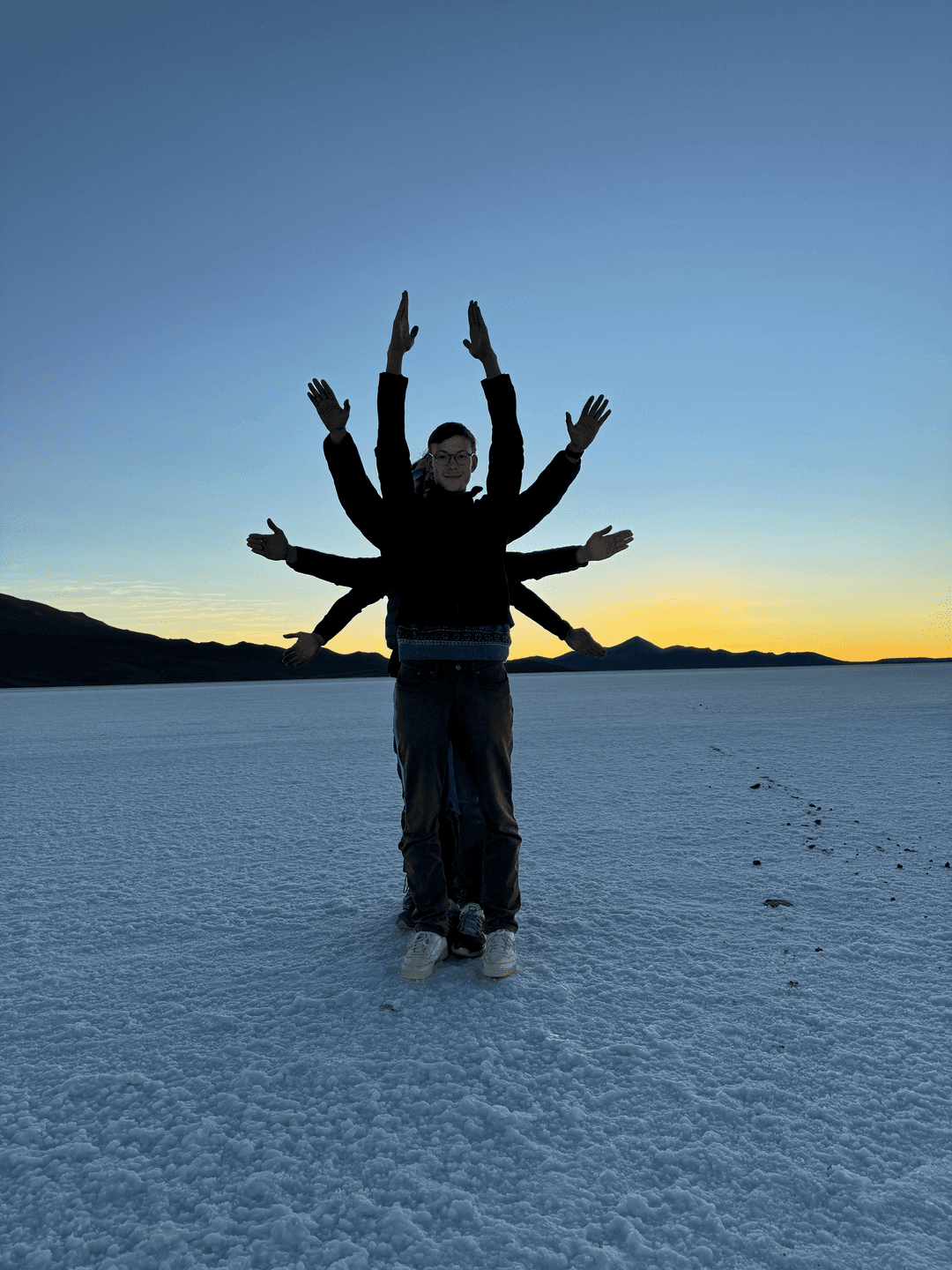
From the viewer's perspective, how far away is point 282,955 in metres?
2.63

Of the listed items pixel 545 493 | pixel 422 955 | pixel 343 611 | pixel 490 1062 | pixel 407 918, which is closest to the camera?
pixel 490 1062

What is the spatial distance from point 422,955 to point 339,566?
1317 millimetres

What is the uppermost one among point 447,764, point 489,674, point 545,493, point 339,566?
point 545,493

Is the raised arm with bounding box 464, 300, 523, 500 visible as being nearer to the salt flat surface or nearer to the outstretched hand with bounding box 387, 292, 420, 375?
the outstretched hand with bounding box 387, 292, 420, 375

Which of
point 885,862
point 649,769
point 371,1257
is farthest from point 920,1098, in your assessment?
point 649,769

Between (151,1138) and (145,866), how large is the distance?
2.59 meters

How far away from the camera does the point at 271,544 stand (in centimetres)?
258

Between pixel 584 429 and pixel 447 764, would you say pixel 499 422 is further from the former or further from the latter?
pixel 447 764

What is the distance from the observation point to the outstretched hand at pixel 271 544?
2572 millimetres

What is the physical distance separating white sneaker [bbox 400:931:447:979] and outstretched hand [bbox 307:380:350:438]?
1.65 meters

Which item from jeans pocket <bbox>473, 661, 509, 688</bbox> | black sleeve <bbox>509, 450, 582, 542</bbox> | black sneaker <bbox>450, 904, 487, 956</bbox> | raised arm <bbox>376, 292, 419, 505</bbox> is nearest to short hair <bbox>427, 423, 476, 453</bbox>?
raised arm <bbox>376, 292, 419, 505</bbox>

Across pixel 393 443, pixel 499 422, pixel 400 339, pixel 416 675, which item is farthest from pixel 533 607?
pixel 400 339

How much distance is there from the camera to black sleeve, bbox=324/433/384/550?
7.97 ft

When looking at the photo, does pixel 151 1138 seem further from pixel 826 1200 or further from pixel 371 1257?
pixel 826 1200
